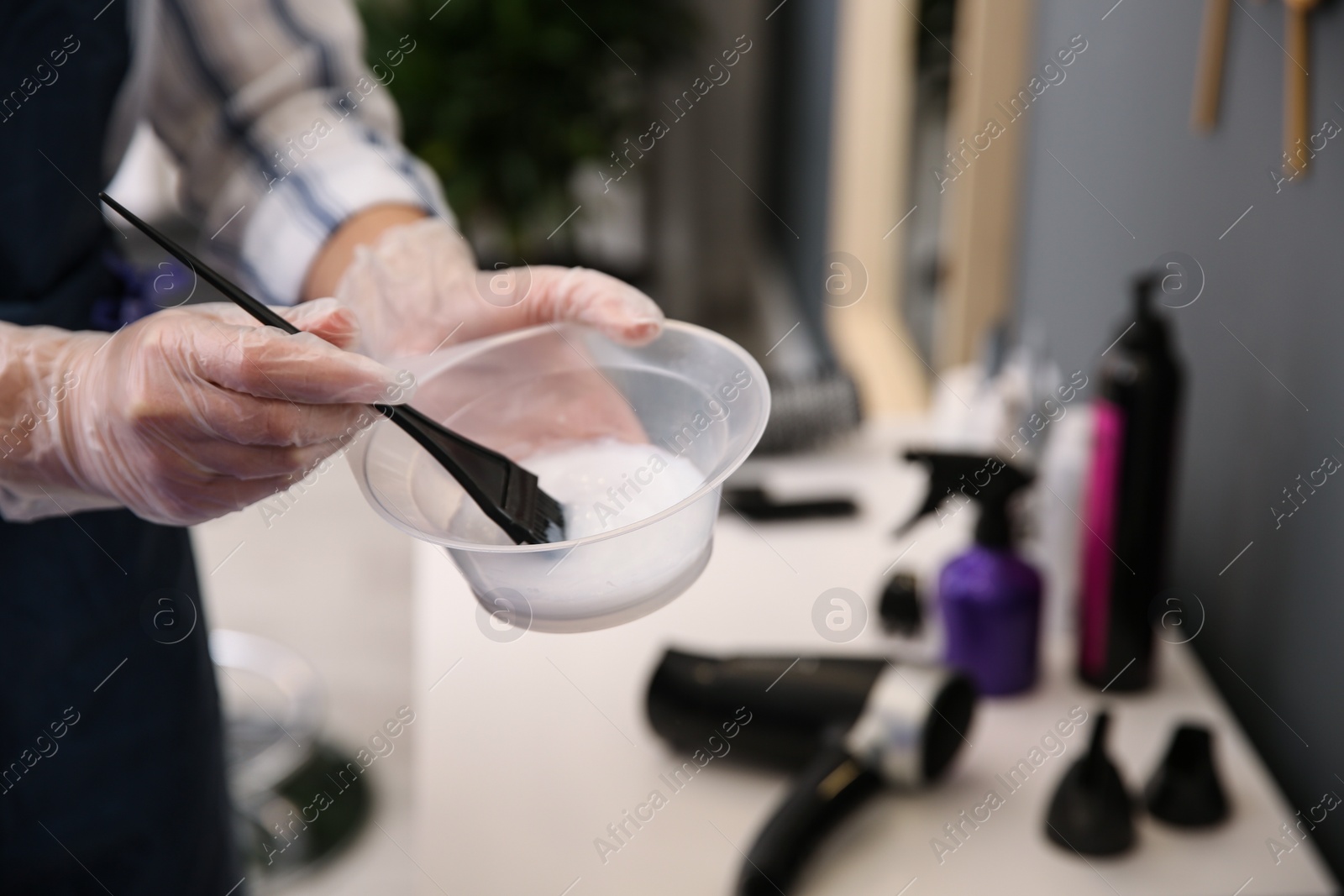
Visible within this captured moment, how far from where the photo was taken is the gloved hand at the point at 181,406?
21.1 inches

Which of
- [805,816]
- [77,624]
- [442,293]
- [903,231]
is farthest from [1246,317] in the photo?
[903,231]

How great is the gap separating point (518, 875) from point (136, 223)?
1.77ft

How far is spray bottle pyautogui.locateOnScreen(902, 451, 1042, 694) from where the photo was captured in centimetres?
97

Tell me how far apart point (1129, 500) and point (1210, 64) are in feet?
1.18

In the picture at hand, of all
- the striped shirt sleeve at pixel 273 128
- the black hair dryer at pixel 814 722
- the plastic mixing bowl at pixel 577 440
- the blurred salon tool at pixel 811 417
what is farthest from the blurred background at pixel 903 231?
the striped shirt sleeve at pixel 273 128

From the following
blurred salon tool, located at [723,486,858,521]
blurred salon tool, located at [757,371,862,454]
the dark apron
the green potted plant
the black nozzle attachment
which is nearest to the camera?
the dark apron

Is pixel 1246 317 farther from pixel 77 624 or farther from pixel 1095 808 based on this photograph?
pixel 77 624

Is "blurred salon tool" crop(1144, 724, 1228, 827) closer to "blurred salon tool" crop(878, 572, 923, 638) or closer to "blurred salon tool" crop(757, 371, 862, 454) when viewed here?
"blurred salon tool" crop(878, 572, 923, 638)

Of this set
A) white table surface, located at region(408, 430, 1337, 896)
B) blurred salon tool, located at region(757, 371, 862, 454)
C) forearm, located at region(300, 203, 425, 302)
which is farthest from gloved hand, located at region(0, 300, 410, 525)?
blurred salon tool, located at region(757, 371, 862, 454)

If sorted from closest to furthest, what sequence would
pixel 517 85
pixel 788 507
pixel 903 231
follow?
pixel 788 507
pixel 903 231
pixel 517 85

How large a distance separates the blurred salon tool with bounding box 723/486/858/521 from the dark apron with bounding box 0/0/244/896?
62cm

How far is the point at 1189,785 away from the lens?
84 centimetres

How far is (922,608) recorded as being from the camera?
108cm

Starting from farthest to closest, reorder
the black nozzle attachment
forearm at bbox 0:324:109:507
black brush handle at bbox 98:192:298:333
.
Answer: the black nozzle attachment, forearm at bbox 0:324:109:507, black brush handle at bbox 98:192:298:333
